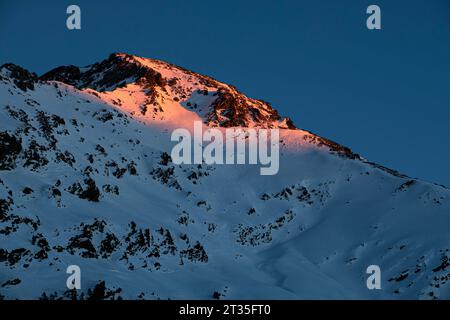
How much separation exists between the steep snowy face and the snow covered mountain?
0.78 meters

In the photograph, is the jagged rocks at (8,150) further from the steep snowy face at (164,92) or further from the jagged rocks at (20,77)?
the steep snowy face at (164,92)

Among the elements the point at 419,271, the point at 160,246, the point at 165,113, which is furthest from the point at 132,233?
the point at 165,113

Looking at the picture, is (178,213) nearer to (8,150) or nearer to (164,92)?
(8,150)

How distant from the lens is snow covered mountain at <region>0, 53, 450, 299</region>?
6394 cm

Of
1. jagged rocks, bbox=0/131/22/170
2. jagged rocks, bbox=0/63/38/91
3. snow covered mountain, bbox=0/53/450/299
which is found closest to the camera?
snow covered mountain, bbox=0/53/450/299

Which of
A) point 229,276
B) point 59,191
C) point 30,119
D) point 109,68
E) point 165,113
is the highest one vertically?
point 109,68

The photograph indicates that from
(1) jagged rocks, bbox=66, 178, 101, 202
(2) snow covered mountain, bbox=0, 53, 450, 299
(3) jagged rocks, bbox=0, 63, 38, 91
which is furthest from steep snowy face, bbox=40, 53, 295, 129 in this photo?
(1) jagged rocks, bbox=66, 178, 101, 202

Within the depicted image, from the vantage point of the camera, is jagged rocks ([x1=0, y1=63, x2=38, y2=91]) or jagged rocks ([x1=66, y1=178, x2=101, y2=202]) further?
jagged rocks ([x1=0, y1=63, x2=38, y2=91])

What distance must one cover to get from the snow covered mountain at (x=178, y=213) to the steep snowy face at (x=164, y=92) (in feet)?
2.56

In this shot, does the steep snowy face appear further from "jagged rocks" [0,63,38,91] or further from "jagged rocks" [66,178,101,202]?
"jagged rocks" [66,178,101,202]

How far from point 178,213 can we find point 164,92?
45663 millimetres

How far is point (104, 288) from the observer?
56.9 metres
